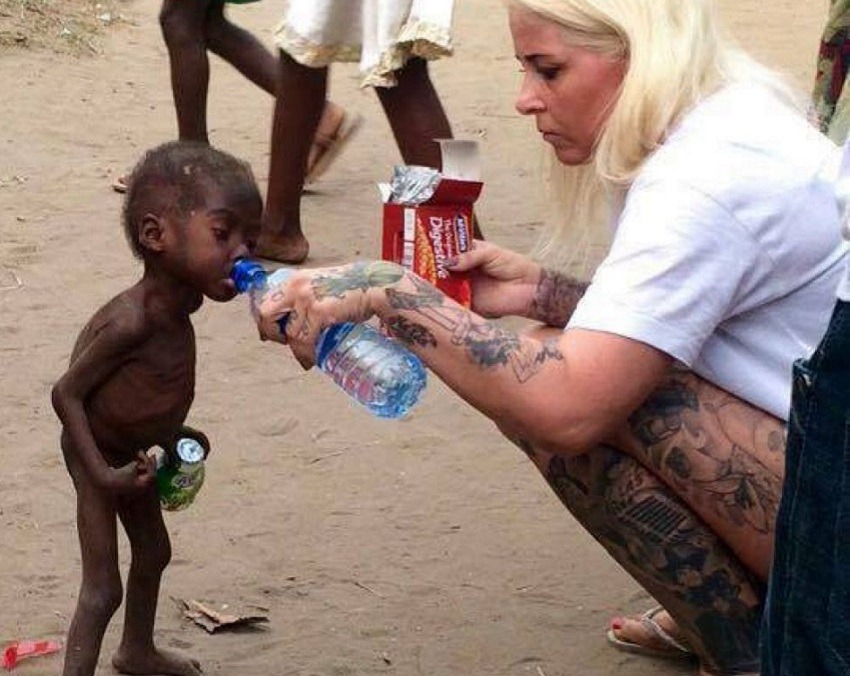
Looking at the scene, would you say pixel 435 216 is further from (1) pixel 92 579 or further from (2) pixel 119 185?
(2) pixel 119 185

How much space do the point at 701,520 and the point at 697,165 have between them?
61 cm

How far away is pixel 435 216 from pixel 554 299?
38 centimetres

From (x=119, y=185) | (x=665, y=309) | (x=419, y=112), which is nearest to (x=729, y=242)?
(x=665, y=309)

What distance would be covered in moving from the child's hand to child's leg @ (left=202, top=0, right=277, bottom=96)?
3129 mm

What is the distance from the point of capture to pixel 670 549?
3.17m

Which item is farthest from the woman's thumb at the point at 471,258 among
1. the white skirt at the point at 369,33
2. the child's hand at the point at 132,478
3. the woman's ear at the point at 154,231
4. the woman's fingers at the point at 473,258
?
the white skirt at the point at 369,33

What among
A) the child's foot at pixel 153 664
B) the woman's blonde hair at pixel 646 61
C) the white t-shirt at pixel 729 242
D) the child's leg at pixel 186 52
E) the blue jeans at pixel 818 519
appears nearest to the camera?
the blue jeans at pixel 818 519

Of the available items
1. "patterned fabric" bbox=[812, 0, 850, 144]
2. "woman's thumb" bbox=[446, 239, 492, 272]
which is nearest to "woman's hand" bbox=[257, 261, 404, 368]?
"woman's thumb" bbox=[446, 239, 492, 272]

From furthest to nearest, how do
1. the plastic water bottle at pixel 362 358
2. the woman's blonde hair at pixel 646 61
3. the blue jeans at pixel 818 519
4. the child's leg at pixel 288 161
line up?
1. the child's leg at pixel 288 161
2. the plastic water bottle at pixel 362 358
3. the woman's blonde hair at pixel 646 61
4. the blue jeans at pixel 818 519

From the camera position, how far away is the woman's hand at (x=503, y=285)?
350cm

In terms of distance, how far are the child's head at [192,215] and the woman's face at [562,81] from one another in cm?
51

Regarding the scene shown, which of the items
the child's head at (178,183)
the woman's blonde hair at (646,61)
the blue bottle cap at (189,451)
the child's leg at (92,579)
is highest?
the woman's blonde hair at (646,61)

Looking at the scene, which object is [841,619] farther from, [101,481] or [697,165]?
[101,481]

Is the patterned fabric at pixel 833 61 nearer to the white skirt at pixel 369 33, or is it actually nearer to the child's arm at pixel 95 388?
the white skirt at pixel 369 33
